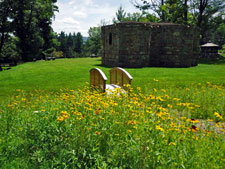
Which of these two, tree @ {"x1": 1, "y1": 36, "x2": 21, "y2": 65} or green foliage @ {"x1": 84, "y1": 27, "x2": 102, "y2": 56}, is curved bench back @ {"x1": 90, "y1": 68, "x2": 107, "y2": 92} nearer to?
tree @ {"x1": 1, "y1": 36, "x2": 21, "y2": 65}

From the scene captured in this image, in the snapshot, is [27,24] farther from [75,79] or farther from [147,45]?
[75,79]

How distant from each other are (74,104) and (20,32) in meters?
39.5

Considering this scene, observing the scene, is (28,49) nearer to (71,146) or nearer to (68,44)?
(71,146)

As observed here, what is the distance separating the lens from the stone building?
896 inches

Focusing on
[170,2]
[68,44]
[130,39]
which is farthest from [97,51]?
[130,39]

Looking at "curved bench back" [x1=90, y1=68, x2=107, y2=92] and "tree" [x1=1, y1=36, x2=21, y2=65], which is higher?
"tree" [x1=1, y1=36, x2=21, y2=65]

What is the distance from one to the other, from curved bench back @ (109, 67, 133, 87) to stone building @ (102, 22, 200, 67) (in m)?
12.2

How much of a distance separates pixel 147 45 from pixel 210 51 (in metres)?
20.5

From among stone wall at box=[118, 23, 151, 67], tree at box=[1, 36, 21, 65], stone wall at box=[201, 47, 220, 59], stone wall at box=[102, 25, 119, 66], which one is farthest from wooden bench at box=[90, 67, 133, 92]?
tree at box=[1, 36, 21, 65]

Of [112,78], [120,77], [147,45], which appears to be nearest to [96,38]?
[147,45]

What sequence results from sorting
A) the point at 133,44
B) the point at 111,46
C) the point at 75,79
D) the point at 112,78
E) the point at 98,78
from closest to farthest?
the point at 98,78 → the point at 112,78 → the point at 75,79 → the point at 133,44 → the point at 111,46

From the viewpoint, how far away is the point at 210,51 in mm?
38688

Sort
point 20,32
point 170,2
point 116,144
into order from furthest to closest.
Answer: point 20,32, point 170,2, point 116,144

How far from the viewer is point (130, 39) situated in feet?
74.6
